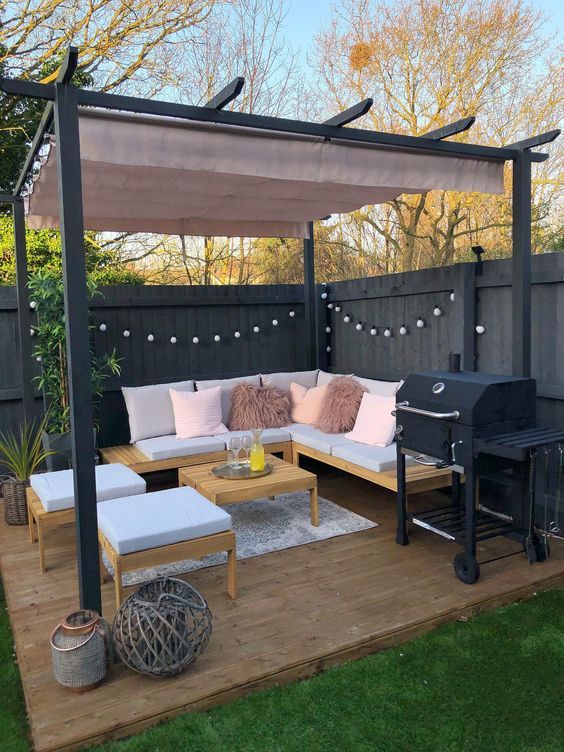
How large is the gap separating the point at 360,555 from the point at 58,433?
273cm

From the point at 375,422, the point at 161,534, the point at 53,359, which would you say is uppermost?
the point at 53,359

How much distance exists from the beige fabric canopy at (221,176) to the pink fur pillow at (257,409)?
156 cm

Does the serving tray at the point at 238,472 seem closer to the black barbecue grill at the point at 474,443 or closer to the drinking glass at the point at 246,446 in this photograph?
the drinking glass at the point at 246,446

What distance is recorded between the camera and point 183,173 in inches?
151

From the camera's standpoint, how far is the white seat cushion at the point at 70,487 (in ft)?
11.9

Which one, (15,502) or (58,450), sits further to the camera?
(58,450)

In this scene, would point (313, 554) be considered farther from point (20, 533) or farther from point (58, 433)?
point (58, 433)

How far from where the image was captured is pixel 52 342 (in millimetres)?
4941

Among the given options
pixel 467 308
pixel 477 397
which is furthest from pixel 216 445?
pixel 477 397

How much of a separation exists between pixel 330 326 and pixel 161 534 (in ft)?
13.2

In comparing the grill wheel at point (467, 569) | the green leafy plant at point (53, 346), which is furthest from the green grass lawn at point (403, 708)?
the green leafy plant at point (53, 346)

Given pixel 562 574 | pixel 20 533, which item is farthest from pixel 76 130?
pixel 562 574

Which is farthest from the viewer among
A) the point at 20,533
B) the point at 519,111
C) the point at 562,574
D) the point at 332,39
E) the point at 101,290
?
the point at 332,39

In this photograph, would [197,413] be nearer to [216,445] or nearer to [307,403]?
[216,445]
